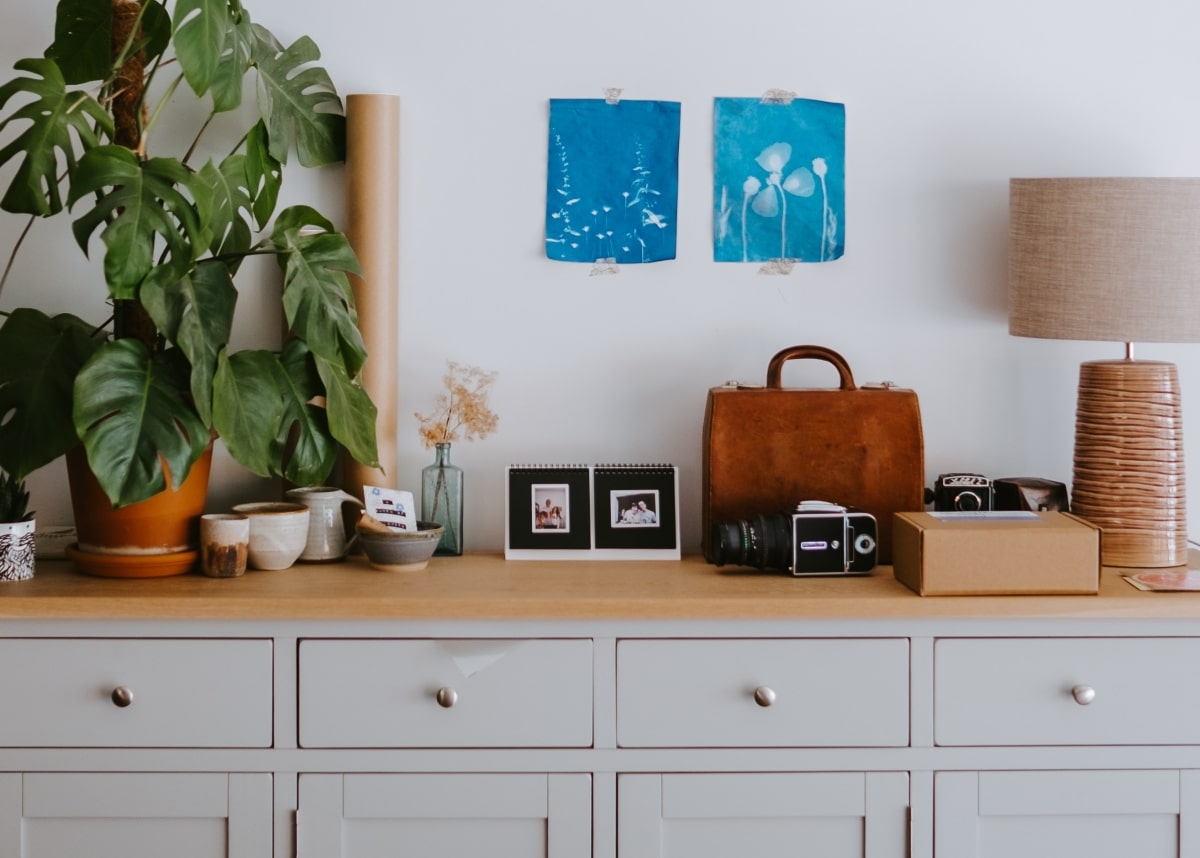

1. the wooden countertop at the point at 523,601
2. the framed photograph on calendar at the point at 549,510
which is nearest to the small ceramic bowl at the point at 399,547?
the wooden countertop at the point at 523,601

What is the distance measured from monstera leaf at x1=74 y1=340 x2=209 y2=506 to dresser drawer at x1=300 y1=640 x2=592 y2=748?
366mm

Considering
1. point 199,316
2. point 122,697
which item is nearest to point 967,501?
point 199,316

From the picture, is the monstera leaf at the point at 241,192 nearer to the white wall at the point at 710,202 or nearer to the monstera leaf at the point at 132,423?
the white wall at the point at 710,202

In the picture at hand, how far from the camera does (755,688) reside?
76.7 inches

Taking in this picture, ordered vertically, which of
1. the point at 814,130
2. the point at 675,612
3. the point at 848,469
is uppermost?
the point at 814,130

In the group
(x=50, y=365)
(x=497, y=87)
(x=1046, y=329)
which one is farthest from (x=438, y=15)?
(x=1046, y=329)

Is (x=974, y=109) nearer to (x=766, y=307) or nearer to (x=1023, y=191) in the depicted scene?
(x=1023, y=191)

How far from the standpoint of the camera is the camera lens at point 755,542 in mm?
2070

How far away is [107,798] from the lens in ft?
6.28

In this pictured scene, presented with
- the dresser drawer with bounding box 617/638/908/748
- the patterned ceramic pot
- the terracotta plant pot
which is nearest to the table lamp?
the dresser drawer with bounding box 617/638/908/748

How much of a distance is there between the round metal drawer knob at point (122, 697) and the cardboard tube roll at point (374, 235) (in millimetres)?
560

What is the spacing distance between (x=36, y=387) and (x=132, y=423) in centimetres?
21

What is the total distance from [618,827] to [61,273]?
1492 mm

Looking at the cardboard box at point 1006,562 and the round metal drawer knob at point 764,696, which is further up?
the cardboard box at point 1006,562
